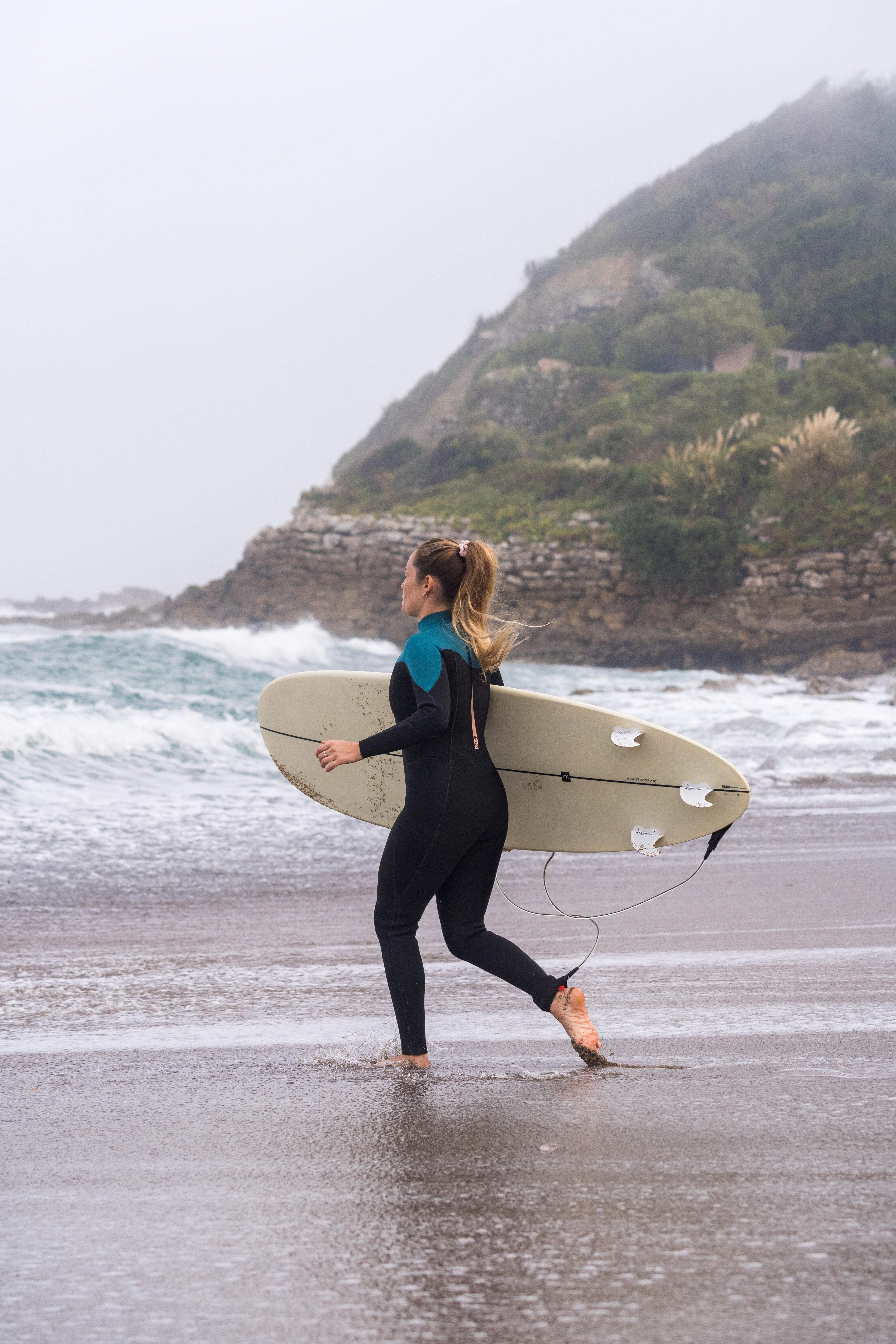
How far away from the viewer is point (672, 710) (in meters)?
15.7

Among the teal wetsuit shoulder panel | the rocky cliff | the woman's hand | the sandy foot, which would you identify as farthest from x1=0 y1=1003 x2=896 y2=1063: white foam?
the rocky cliff

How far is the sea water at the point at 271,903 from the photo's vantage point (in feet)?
10.3

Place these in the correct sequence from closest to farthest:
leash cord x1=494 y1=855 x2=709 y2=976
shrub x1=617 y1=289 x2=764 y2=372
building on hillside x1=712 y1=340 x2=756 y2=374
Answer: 1. leash cord x1=494 y1=855 x2=709 y2=976
2. shrub x1=617 y1=289 x2=764 y2=372
3. building on hillside x1=712 y1=340 x2=756 y2=374

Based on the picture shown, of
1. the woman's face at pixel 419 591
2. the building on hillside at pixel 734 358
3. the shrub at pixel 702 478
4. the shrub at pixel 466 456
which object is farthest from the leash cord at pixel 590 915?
the building on hillside at pixel 734 358

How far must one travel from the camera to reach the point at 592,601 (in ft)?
98.9

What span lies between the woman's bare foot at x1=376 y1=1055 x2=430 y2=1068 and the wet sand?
0.24 feet

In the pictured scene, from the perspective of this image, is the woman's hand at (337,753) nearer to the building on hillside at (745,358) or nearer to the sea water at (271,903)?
the sea water at (271,903)

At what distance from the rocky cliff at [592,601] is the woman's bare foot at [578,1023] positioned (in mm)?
19689

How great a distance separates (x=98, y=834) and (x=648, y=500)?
25.5m

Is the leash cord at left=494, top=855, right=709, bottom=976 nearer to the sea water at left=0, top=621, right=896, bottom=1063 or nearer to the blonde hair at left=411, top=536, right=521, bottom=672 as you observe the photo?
the sea water at left=0, top=621, right=896, bottom=1063

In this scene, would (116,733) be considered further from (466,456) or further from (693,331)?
(693,331)

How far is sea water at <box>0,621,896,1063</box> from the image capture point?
3.15 m

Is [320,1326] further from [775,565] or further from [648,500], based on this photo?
[648,500]

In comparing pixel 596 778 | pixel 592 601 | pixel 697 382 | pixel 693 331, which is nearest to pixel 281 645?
pixel 592 601
